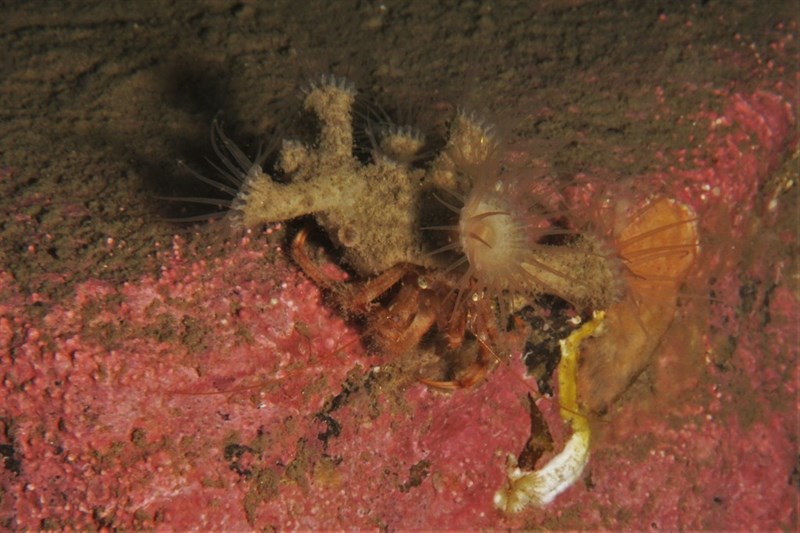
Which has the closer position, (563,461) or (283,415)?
(283,415)

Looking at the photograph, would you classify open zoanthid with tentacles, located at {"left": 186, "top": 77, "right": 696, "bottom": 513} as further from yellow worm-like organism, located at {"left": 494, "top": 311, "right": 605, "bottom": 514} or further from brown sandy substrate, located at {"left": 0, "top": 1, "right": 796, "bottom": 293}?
brown sandy substrate, located at {"left": 0, "top": 1, "right": 796, "bottom": 293}

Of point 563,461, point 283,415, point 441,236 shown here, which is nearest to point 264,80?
point 441,236

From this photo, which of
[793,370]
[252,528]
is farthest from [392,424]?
[793,370]

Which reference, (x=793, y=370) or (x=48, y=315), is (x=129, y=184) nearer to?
→ (x=48, y=315)

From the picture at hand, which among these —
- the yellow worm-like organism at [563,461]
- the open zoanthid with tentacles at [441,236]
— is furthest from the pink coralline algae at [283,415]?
the open zoanthid with tentacles at [441,236]

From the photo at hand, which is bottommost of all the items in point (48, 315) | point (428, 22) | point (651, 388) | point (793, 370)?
point (793, 370)

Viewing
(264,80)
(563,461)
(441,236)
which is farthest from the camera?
(264,80)

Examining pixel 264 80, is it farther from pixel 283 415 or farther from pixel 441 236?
pixel 283 415
